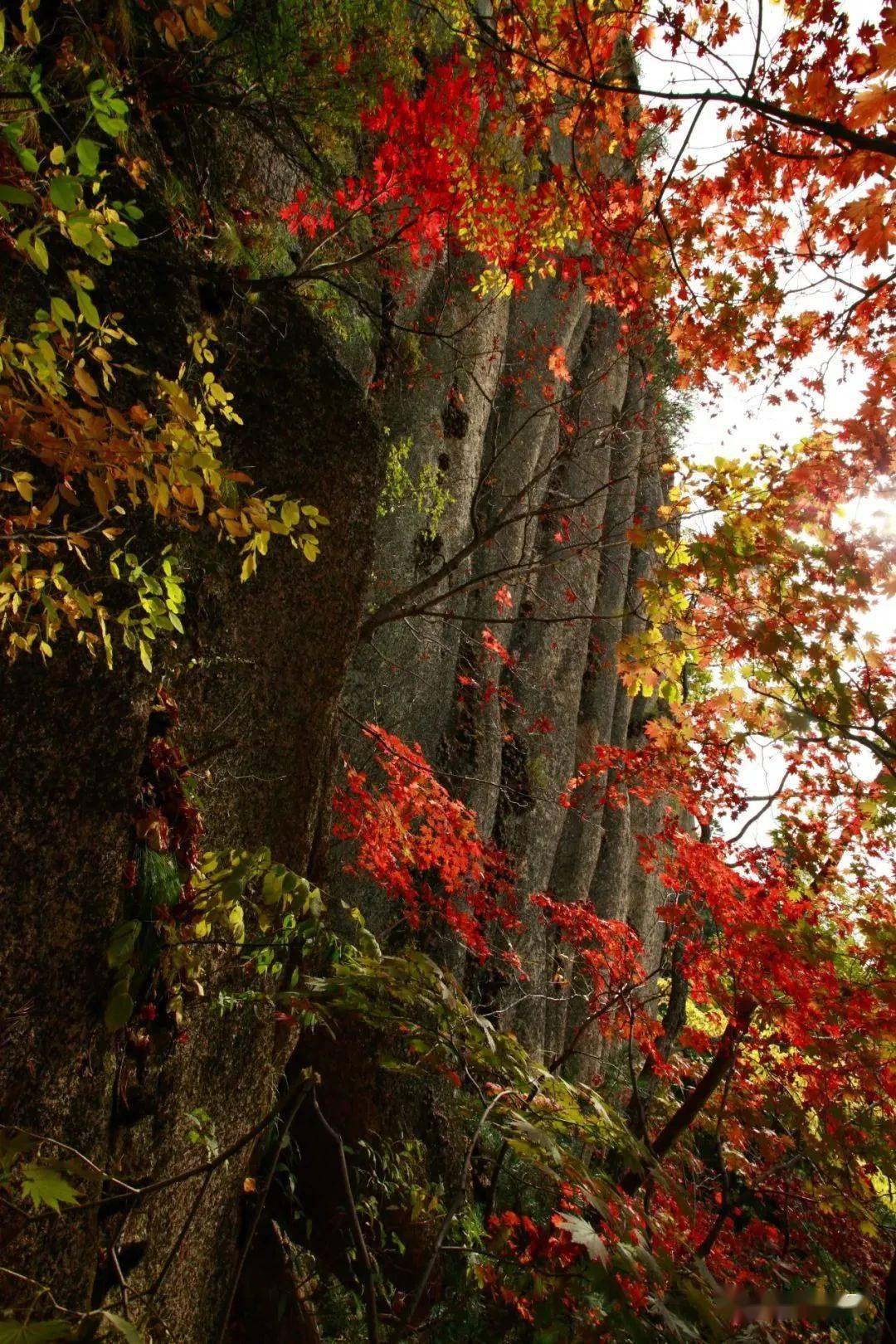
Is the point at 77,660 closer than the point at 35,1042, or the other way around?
the point at 35,1042

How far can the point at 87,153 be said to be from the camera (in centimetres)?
140

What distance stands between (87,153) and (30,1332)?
2.08 metres

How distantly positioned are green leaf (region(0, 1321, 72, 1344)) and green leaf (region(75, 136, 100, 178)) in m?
2.03

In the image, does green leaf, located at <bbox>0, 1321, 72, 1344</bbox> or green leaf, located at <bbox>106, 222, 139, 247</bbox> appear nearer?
green leaf, located at <bbox>0, 1321, 72, 1344</bbox>

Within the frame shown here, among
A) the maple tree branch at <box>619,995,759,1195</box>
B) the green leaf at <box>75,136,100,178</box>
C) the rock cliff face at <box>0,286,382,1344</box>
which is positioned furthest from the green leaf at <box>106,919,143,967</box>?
the maple tree branch at <box>619,995,759,1195</box>

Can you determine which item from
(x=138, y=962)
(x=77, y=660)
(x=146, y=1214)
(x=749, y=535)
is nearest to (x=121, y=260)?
(x=77, y=660)

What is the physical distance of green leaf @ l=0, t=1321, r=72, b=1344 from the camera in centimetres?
129

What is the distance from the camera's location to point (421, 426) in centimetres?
846

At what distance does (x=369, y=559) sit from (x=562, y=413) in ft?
26.9

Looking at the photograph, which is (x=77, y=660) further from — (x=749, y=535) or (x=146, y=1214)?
(x=749, y=535)

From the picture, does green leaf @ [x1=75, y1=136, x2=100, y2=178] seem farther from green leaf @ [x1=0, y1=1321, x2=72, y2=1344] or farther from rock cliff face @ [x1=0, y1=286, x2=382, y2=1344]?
green leaf @ [x1=0, y1=1321, x2=72, y2=1344]

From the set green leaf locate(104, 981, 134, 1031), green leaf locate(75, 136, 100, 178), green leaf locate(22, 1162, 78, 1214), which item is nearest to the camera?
green leaf locate(75, 136, 100, 178)

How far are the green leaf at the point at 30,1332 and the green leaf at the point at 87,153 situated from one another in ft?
6.67

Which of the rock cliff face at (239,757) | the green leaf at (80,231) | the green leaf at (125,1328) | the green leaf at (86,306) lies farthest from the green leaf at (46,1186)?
the green leaf at (80,231)
